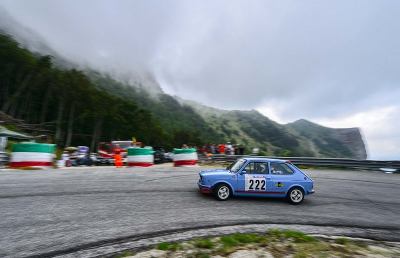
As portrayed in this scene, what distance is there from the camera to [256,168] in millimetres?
10117

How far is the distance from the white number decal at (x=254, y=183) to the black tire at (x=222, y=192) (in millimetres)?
585

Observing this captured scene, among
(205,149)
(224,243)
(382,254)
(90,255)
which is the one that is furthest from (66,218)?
(205,149)

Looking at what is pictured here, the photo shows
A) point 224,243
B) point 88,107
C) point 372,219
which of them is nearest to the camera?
point 224,243

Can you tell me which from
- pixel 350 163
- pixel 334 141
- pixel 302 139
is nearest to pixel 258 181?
pixel 350 163

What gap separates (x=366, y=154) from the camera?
89.9 feet

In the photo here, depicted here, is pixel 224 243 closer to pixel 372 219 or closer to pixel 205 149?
pixel 372 219

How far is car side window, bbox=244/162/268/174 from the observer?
1002cm

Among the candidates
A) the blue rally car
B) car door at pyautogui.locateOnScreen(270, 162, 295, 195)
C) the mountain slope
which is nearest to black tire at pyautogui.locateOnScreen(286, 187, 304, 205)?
the blue rally car

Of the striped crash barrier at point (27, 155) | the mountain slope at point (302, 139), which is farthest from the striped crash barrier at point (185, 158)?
the mountain slope at point (302, 139)

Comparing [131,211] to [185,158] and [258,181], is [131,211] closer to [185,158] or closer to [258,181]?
[258,181]

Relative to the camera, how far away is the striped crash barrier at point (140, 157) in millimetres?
18906

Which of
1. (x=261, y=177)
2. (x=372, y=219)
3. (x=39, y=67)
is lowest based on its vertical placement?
(x=372, y=219)

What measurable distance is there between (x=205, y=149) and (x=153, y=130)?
52.5 meters

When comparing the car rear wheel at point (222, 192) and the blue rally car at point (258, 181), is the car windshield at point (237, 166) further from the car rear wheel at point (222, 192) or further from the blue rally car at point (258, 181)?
the car rear wheel at point (222, 192)
